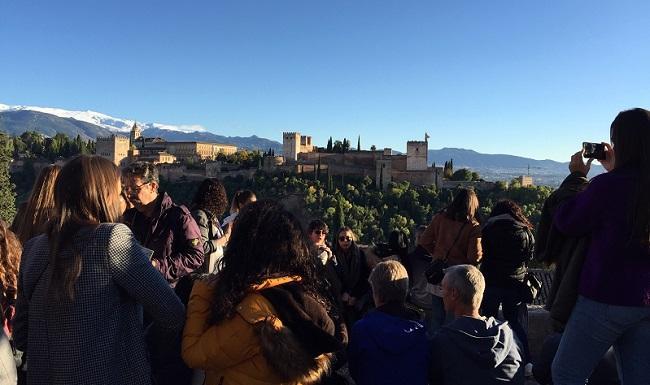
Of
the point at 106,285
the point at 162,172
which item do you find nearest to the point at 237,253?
the point at 106,285

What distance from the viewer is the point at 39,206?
319 centimetres

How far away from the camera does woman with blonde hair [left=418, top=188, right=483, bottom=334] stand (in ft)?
15.0

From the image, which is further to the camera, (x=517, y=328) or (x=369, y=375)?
(x=517, y=328)

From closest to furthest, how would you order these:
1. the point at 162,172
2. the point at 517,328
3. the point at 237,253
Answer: the point at 237,253
the point at 517,328
the point at 162,172

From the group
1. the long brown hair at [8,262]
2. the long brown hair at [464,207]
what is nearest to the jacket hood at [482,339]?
the long brown hair at [464,207]

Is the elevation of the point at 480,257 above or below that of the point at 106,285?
below

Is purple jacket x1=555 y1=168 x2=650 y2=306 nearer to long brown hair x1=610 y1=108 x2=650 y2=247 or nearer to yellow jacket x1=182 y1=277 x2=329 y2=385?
long brown hair x1=610 y1=108 x2=650 y2=247

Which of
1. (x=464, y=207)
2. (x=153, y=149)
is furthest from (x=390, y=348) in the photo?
Answer: (x=153, y=149)

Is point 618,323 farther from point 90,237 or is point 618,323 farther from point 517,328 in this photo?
point 90,237

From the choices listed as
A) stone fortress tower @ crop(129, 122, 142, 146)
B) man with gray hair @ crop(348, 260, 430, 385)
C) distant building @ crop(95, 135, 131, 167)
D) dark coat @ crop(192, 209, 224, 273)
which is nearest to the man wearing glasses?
dark coat @ crop(192, 209, 224, 273)

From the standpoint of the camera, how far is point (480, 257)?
4617mm

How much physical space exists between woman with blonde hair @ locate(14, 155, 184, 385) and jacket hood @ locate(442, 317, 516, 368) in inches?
56.7

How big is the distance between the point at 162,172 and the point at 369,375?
6410cm

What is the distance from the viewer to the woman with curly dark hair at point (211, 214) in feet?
13.2
